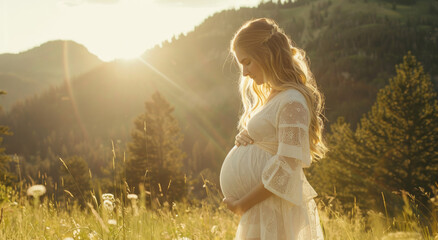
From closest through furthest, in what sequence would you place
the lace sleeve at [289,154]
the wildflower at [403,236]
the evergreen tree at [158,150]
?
the wildflower at [403,236]
the lace sleeve at [289,154]
the evergreen tree at [158,150]

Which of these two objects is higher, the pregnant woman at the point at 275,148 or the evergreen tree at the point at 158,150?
the pregnant woman at the point at 275,148

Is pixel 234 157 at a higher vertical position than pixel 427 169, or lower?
higher

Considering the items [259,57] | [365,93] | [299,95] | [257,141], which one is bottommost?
[365,93]

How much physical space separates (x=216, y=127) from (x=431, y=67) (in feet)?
317

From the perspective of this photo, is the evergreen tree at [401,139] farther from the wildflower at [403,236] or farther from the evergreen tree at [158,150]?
the wildflower at [403,236]

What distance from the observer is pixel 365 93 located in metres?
146

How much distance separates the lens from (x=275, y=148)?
2533 millimetres

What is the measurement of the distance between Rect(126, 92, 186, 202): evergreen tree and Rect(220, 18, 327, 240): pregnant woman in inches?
954

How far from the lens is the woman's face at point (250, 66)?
8.63ft

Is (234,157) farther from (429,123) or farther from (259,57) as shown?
(429,123)

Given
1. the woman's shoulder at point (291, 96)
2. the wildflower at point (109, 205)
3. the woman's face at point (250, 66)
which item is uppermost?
the woman's face at point (250, 66)

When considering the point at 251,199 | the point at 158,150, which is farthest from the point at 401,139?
the point at 251,199

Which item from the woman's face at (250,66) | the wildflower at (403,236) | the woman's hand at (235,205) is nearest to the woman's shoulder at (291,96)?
the woman's face at (250,66)

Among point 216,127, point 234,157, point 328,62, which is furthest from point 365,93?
point 234,157
